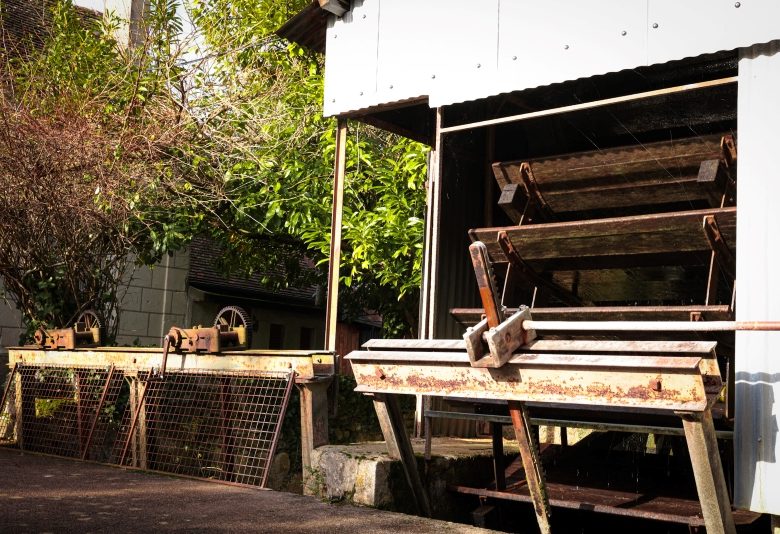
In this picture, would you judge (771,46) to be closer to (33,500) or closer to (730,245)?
(730,245)

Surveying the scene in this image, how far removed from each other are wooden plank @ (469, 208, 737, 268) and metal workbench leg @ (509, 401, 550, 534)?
2269 millimetres

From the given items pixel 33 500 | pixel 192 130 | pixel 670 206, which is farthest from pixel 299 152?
pixel 33 500

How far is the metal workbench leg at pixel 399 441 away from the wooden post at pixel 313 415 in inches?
23.5

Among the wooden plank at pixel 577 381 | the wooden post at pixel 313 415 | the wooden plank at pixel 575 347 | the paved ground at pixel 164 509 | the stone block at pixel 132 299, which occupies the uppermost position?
the stone block at pixel 132 299

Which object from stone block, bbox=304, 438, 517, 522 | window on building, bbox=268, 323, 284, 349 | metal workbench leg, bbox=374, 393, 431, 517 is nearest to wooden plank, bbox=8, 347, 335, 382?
stone block, bbox=304, 438, 517, 522

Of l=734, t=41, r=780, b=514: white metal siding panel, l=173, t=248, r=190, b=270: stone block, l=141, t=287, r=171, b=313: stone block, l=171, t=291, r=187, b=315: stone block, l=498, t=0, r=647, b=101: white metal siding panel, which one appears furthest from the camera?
l=173, t=248, r=190, b=270: stone block

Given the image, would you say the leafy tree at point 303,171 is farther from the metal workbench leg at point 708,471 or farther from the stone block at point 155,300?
the metal workbench leg at point 708,471

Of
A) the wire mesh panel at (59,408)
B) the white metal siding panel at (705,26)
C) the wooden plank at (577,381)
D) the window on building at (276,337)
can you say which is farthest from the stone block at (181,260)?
the white metal siding panel at (705,26)

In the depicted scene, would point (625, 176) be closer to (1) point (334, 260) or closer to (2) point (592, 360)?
(1) point (334, 260)

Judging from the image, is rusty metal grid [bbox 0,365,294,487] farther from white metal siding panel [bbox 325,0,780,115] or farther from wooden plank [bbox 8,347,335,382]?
white metal siding panel [bbox 325,0,780,115]

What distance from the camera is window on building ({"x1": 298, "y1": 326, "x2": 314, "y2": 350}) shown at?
67.1 feet

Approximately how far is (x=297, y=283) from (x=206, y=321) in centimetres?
299

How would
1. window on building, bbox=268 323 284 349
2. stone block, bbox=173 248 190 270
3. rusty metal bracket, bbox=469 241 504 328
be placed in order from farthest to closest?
window on building, bbox=268 323 284 349 → stone block, bbox=173 248 190 270 → rusty metal bracket, bbox=469 241 504 328

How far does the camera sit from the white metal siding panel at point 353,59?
25.1 ft
